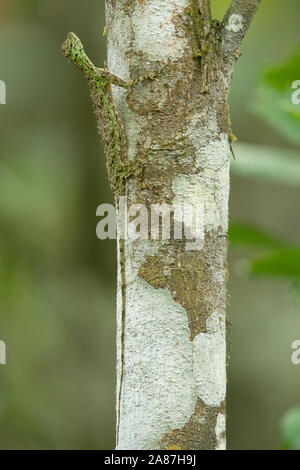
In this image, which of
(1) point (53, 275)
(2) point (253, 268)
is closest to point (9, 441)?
(1) point (53, 275)

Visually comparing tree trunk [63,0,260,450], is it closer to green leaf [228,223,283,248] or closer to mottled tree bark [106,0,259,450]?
mottled tree bark [106,0,259,450]

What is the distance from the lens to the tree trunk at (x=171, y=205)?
1.58m

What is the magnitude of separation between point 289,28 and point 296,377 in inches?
153

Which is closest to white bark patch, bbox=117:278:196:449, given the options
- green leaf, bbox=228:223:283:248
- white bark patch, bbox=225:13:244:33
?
white bark patch, bbox=225:13:244:33

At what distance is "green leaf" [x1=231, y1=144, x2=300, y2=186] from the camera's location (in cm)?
313

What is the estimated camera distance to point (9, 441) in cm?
502

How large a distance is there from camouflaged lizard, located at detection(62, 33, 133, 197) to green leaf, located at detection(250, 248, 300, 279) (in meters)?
1.26

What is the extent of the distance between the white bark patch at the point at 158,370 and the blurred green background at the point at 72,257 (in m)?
3.58

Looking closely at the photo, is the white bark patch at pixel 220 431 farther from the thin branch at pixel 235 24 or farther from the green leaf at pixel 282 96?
the green leaf at pixel 282 96

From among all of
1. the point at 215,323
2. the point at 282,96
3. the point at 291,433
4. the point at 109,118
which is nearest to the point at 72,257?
the point at 282,96

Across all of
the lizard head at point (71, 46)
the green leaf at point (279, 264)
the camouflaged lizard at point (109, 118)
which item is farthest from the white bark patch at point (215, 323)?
the green leaf at point (279, 264)

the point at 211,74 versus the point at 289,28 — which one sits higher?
the point at 289,28

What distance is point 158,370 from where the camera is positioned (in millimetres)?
1569
